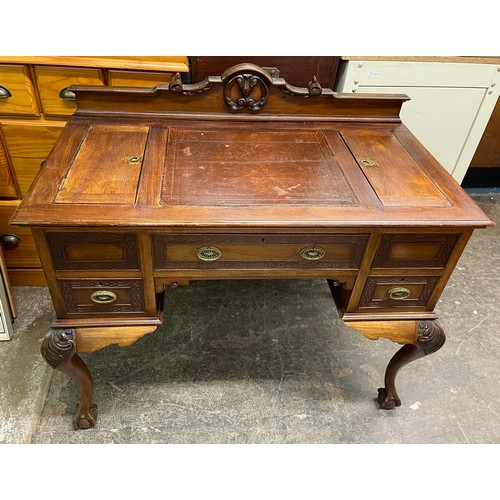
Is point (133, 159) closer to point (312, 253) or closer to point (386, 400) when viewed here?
point (312, 253)

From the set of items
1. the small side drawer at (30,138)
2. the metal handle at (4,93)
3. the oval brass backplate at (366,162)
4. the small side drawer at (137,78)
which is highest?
the small side drawer at (137,78)

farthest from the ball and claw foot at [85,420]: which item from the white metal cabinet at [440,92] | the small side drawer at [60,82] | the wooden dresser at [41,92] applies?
the white metal cabinet at [440,92]

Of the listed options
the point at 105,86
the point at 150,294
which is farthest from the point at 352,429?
the point at 105,86

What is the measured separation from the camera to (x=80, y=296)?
46.3 inches

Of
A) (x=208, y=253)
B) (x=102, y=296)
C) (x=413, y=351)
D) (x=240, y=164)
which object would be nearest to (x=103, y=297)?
(x=102, y=296)

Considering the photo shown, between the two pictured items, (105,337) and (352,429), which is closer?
(105,337)

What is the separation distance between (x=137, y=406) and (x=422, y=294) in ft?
3.40

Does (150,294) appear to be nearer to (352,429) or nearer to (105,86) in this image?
(105,86)

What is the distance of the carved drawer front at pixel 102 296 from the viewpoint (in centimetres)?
115

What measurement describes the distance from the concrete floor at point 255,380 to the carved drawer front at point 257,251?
656mm

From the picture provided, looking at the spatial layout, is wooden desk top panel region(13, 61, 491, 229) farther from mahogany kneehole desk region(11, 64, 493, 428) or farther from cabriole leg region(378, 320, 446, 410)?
cabriole leg region(378, 320, 446, 410)

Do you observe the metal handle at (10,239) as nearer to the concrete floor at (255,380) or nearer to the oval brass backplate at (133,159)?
the concrete floor at (255,380)

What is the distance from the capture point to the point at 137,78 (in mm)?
1510

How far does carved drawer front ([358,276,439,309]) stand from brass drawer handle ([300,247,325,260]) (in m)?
0.17
